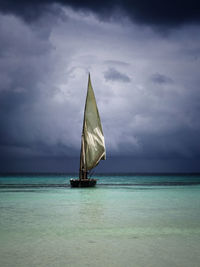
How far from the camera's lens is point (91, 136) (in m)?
39.3

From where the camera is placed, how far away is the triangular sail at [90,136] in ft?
128

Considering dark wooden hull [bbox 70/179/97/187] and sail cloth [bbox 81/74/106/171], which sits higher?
sail cloth [bbox 81/74/106/171]

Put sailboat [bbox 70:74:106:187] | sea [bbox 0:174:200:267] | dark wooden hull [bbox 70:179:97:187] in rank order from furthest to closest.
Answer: dark wooden hull [bbox 70:179:97:187], sailboat [bbox 70:74:106:187], sea [bbox 0:174:200:267]

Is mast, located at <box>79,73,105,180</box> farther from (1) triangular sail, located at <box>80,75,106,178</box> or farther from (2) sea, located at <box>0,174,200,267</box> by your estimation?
(2) sea, located at <box>0,174,200,267</box>

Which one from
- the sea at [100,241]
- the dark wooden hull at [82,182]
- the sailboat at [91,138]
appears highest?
the sailboat at [91,138]

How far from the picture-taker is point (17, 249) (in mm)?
9109

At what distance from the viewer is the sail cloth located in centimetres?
3894

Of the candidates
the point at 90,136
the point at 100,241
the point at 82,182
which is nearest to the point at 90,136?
the point at 90,136

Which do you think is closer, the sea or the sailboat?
the sea

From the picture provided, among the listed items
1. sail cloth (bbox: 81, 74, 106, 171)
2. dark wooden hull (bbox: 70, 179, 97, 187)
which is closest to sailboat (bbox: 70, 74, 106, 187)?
sail cloth (bbox: 81, 74, 106, 171)

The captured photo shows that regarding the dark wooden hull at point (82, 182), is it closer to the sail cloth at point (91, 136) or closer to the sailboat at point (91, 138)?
the sailboat at point (91, 138)

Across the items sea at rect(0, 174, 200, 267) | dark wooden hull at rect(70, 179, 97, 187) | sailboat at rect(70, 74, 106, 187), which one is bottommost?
sea at rect(0, 174, 200, 267)

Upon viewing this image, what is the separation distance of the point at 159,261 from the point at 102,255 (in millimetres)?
1345

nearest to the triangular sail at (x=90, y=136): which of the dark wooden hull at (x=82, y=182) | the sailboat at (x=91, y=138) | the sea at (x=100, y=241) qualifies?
the sailboat at (x=91, y=138)
